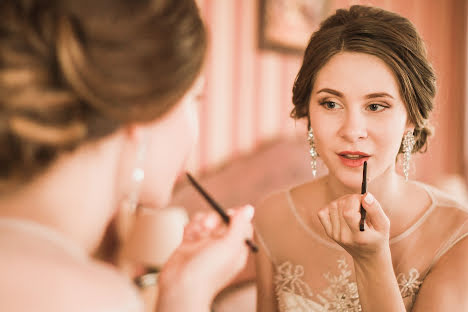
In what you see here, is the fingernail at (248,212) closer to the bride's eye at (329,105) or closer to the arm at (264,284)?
the bride's eye at (329,105)

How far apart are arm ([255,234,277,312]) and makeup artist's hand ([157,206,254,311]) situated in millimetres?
443

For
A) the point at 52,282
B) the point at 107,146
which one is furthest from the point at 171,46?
the point at 52,282

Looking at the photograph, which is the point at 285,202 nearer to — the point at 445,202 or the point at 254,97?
the point at 445,202

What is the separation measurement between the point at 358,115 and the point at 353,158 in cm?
11

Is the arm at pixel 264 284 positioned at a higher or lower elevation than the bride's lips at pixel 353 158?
lower

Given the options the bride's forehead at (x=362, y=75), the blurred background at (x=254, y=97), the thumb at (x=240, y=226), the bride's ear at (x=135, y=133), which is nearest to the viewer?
the bride's ear at (x=135, y=133)

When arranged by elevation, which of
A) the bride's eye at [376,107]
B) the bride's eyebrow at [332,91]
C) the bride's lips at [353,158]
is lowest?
the bride's lips at [353,158]

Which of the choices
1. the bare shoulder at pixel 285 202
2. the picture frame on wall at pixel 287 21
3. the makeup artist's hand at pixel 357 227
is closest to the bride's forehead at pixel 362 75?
the makeup artist's hand at pixel 357 227

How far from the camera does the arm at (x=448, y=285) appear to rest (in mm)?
858

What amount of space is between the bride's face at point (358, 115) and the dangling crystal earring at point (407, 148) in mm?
25

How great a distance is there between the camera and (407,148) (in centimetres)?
97

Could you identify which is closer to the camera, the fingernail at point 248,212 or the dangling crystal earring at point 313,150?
the fingernail at point 248,212

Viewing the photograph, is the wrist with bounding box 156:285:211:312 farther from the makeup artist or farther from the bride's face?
the bride's face

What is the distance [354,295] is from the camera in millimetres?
977
